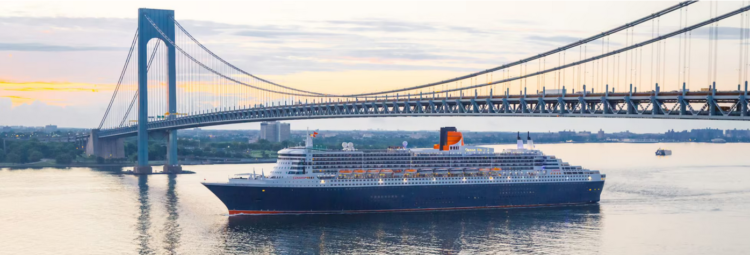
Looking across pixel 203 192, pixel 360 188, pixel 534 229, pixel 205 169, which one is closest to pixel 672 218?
pixel 534 229

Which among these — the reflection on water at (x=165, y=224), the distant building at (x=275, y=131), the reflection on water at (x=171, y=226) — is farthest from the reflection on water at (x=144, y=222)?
the distant building at (x=275, y=131)

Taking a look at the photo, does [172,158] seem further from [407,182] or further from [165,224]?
[407,182]

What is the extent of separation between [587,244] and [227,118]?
118ft

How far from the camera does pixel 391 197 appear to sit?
35469 millimetres

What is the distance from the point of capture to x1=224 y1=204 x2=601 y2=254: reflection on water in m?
27.3

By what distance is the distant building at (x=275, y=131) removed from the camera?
118938 millimetres

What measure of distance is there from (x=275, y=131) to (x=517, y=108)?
85480 millimetres

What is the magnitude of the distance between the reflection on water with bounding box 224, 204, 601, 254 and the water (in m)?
0.04

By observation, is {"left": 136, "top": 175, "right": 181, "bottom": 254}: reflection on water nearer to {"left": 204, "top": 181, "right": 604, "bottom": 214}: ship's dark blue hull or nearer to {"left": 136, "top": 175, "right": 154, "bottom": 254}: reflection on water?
{"left": 136, "top": 175, "right": 154, "bottom": 254}: reflection on water

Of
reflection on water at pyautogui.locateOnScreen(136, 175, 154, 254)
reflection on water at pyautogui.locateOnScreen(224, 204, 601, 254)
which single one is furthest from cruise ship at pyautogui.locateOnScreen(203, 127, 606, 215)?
reflection on water at pyautogui.locateOnScreen(136, 175, 154, 254)

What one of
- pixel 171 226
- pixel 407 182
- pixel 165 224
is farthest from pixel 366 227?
pixel 165 224

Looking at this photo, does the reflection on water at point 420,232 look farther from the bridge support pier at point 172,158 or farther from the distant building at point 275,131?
the distant building at point 275,131

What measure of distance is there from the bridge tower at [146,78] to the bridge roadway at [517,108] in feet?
3.53

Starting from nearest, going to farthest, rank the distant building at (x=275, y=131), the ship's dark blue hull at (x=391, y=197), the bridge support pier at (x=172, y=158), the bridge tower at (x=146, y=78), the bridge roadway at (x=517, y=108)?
the bridge roadway at (x=517, y=108)
the ship's dark blue hull at (x=391, y=197)
the bridge support pier at (x=172, y=158)
the bridge tower at (x=146, y=78)
the distant building at (x=275, y=131)
